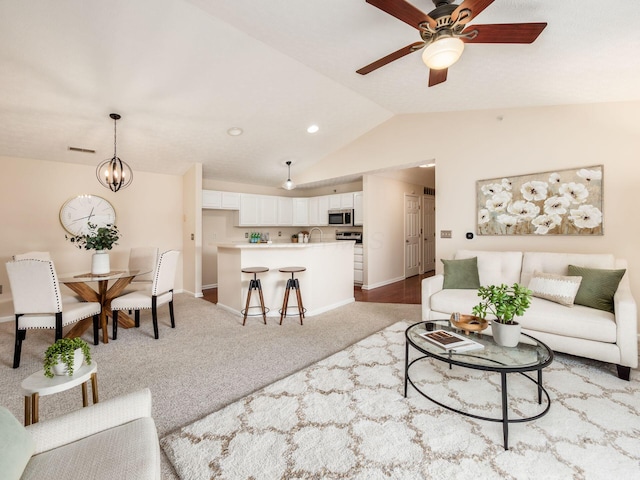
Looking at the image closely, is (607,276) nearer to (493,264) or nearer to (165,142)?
(493,264)

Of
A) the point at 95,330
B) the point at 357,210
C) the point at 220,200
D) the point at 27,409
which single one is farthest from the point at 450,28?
the point at 220,200

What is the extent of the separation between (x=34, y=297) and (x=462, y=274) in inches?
170

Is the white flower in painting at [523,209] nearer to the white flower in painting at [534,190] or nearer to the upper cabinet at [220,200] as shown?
the white flower in painting at [534,190]

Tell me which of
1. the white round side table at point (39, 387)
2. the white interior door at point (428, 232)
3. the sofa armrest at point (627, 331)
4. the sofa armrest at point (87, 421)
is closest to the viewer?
the sofa armrest at point (87, 421)

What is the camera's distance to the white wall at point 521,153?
2953 mm

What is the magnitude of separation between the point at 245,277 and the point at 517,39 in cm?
365

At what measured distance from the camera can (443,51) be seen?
1799 mm

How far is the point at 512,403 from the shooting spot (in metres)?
1.93

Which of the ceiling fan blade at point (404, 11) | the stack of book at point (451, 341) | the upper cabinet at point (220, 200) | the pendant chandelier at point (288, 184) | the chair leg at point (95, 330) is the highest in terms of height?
the ceiling fan blade at point (404, 11)

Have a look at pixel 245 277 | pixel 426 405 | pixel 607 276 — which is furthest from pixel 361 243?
pixel 426 405

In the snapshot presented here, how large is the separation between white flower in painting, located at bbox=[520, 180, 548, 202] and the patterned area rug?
1938 mm

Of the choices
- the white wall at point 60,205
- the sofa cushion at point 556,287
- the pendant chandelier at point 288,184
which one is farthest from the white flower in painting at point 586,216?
the white wall at point 60,205

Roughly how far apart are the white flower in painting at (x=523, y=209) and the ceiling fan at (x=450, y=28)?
7.33 feet

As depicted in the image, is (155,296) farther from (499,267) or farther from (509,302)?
(499,267)
